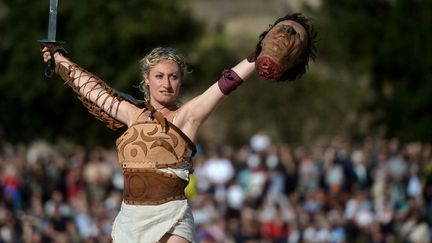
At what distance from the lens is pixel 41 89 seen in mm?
29766

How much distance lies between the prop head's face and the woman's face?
60cm

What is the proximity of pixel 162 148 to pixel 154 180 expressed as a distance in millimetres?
183

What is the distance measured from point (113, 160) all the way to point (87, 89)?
1453 centimetres

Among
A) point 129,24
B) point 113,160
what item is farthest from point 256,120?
point 113,160

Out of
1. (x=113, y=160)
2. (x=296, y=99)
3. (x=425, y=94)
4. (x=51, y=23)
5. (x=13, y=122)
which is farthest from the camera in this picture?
(x=296, y=99)

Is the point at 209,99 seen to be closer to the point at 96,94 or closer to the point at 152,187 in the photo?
the point at 152,187

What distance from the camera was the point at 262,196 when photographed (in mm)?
19531

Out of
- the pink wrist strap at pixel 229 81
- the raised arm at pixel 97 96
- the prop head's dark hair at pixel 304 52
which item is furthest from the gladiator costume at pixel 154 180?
the prop head's dark hair at pixel 304 52

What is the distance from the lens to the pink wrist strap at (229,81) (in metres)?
6.75

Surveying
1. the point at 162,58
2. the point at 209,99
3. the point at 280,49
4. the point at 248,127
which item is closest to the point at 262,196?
the point at 162,58

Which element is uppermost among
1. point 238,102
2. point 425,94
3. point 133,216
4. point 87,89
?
point 238,102

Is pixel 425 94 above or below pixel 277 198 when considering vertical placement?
above

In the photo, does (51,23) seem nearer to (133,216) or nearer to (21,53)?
(133,216)

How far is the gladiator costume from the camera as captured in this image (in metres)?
6.86
